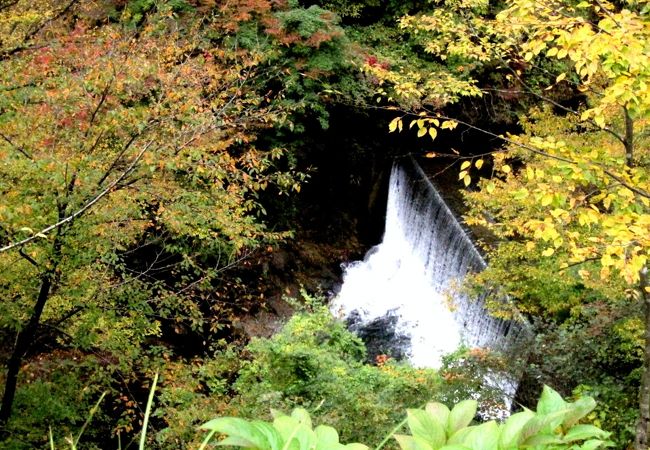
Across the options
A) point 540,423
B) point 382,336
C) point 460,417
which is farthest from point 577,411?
point 382,336

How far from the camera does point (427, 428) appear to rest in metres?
1.17

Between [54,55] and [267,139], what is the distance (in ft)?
21.4

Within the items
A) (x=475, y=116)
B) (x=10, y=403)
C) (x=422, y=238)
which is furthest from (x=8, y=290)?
(x=475, y=116)

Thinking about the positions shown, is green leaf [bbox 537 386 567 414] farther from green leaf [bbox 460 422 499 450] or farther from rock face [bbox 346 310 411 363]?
rock face [bbox 346 310 411 363]

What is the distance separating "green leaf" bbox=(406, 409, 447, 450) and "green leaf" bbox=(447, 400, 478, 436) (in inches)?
1.3

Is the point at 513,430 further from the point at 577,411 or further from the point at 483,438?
the point at 577,411

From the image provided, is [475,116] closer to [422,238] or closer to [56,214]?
[422,238]

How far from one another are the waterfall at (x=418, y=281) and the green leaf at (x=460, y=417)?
8990 mm

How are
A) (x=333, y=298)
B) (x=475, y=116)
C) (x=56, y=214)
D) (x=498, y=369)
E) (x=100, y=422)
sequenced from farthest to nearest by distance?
(x=475, y=116) → (x=333, y=298) → (x=100, y=422) → (x=498, y=369) → (x=56, y=214)

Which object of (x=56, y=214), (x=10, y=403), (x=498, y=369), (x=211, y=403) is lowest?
(x=211, y=403)

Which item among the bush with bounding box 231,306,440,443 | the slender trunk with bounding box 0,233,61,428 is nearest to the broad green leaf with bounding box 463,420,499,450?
the bush with bounding box 231,306,440,443

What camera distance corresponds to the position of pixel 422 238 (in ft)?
44.8

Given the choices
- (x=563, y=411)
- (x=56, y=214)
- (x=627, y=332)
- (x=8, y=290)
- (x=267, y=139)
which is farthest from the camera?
(x=267, y=139)

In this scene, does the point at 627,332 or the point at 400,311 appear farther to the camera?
the point at 400,311
